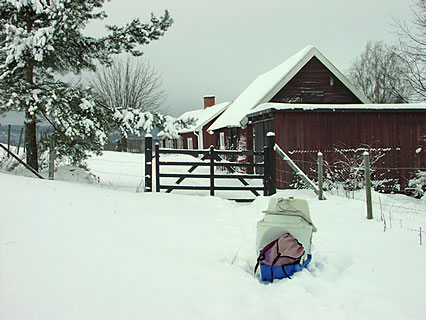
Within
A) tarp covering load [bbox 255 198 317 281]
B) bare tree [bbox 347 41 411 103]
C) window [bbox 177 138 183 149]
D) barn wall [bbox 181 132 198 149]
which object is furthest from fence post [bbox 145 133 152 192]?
bare tree [bbox 347 41 411 103]

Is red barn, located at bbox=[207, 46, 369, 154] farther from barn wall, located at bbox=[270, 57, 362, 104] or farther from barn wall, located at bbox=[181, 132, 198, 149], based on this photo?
barn wall, located at bbox=[181, 132, 198, 149]

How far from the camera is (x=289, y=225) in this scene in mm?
3891

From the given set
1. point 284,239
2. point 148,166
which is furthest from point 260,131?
point 284,239

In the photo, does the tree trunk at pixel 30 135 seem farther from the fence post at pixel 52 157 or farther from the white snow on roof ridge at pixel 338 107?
the white snow on roof ridge at pixel 338 107

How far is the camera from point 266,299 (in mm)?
3027

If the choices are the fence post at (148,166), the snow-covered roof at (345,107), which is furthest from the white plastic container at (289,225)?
the snow-covered roof at (345,107)

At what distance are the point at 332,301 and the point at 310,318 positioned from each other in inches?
15.6

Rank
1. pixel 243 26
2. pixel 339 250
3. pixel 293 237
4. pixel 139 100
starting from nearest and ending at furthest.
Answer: pixel 293 237
pixel 339 250
pixel 243 26
pixel 139 100

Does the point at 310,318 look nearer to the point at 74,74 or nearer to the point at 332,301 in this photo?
the point at 332,301

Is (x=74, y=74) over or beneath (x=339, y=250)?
over

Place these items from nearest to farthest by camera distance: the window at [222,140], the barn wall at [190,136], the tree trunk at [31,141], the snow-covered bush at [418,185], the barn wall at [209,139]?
1. the tree trunk at [31,141]
2. the snow-covered bush at [418,185]
3. the window at [222,140]
4. the barn wall at [209,139]
5. the barn wall at [190,136]

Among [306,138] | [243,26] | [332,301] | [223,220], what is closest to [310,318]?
[332,301]

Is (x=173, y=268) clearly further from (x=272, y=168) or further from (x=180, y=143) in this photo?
(x=180, y=143)

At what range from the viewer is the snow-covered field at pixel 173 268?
260cm
